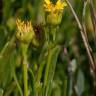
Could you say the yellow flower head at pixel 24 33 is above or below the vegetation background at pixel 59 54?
above

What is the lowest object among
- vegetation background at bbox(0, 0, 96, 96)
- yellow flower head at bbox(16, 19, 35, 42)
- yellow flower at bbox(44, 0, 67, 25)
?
vegetation background at bbox(0, 0, 96, 96)

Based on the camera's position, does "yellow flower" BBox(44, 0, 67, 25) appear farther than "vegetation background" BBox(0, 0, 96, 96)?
No

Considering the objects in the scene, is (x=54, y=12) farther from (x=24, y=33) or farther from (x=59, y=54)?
(x=59, y=54)

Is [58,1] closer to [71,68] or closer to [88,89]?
[71,68]

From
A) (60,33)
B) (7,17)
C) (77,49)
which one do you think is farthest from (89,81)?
(7,17)

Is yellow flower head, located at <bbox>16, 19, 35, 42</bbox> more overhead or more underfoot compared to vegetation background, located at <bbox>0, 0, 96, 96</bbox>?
more overhead

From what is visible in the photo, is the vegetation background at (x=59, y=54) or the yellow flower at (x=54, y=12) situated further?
the vegetation background at (x=59, y=54)

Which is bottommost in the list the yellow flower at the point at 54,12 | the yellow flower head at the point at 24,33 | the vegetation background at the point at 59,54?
the vegetation background at the point at 59,54

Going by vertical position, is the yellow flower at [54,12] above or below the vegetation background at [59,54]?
above

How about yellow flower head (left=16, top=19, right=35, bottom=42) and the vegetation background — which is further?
the vegetation background
